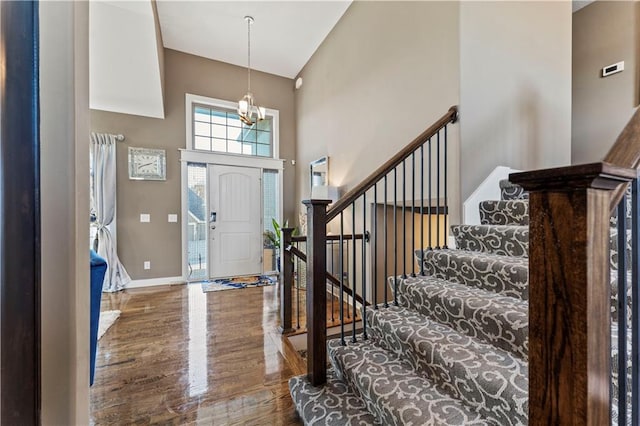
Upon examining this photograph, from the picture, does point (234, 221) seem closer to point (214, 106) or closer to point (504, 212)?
point (214, 106)

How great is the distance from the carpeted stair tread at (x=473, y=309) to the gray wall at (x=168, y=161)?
399cm

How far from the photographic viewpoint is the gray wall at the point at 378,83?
7.62ft

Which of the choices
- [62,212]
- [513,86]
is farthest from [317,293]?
[513,86]

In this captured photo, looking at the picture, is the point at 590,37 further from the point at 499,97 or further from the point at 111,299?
the point at 111,299

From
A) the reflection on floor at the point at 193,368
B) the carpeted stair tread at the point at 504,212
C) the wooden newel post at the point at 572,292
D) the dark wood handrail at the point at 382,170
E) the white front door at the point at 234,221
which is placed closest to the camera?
the wooden newel post at the point at 572,292

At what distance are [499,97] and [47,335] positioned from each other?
10.2ft

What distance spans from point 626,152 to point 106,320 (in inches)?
152

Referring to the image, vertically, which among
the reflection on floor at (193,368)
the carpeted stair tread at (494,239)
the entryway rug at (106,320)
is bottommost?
the reflection on floor at (193,368)

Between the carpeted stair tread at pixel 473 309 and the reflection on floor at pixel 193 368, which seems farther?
the reflection on floor at pixel 193 368

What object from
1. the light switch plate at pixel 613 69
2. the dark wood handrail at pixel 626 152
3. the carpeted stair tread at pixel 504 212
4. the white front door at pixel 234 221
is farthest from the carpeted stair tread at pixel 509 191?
the white front door at pixel 234 221

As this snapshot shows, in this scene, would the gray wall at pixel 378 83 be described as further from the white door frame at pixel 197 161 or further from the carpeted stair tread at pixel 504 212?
the white door frame at pixel 197 161

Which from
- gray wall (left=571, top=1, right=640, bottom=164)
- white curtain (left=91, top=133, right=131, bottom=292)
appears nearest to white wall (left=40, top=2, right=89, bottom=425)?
white curtain (left=91, top=133, right=131, bottom=292)

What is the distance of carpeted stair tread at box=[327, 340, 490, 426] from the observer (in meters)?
1.09

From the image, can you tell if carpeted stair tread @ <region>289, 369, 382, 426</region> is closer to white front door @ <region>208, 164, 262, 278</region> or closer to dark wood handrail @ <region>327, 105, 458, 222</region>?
dark wood handrail @ <region>327, 105, 458, 222</region>
